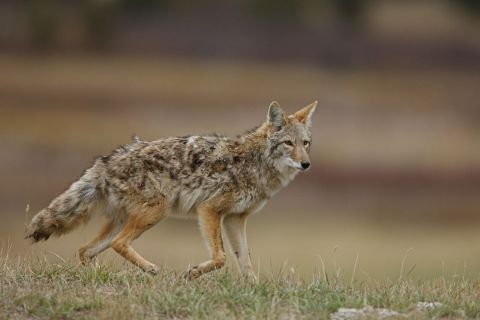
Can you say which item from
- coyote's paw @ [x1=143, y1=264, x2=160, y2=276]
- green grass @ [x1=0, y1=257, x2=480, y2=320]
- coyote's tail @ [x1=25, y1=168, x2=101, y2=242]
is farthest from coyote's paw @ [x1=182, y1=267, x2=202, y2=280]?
coyote's tail @ [x1=25, y1=168, x2=101, y2=242]

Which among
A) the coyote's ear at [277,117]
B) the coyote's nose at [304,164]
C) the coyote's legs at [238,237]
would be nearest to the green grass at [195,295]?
the coyote's legs at [238,237]

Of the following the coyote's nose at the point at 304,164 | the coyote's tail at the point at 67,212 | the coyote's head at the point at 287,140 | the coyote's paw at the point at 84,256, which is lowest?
the coyote's paw at the point at 84,256

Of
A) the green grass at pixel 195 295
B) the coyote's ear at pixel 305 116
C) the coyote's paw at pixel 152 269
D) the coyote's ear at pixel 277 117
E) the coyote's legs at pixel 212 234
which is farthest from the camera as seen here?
the coyote's ear at pixel 305 116

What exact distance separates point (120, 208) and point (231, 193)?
104 cm

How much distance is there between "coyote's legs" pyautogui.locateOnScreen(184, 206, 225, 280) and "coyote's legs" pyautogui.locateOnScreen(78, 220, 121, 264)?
792mm

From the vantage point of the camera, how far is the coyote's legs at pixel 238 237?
10477 mm

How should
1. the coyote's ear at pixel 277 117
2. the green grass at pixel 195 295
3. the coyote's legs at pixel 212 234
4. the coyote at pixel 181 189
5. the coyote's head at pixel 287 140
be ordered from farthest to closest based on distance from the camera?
1. the coyote's ear at pixel 277 117
2. the coyote's head at pixel 287 140
3. the coyote at pixel 181 189
4. the coyote's legs at pixel 212 234
5. the green grass at pixel 195 295

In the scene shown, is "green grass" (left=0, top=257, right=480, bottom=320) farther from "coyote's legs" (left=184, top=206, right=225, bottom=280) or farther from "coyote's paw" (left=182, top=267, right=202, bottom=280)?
"coyote's legs" (left=184, top=206, right=225, bottom=280)

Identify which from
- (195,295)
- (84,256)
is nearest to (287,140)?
(84,256)

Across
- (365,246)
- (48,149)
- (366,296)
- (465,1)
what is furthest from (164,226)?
(465,1)

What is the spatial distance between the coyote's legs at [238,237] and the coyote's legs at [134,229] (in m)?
0.89

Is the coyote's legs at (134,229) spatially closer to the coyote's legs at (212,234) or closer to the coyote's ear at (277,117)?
the coyote's legs at (212,234)

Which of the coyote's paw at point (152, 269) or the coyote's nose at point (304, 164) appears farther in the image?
the coyote's nose at point (304, 164)

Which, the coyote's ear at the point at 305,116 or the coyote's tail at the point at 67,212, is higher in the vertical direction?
the coyote's ear at the point at 305,116
